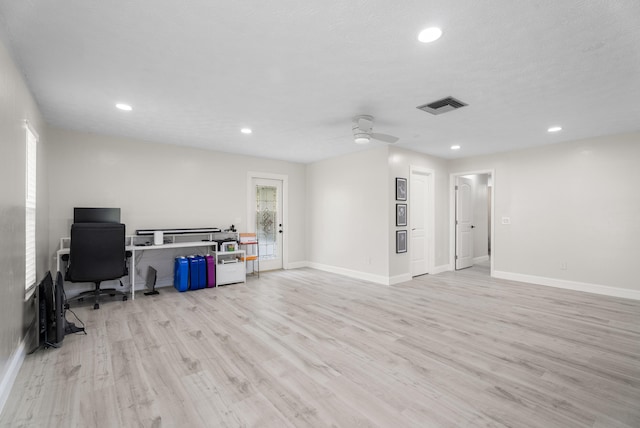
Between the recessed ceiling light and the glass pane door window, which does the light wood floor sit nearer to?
the glass pane door window

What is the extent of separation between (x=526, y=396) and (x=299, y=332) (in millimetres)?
1990

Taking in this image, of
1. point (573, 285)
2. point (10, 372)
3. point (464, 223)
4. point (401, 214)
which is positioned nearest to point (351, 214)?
point (401, 214)

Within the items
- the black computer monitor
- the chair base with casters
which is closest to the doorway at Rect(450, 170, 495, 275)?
the chair base with casters

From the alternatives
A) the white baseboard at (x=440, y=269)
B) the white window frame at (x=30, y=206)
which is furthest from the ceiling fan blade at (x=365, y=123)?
the white baseboard at (x=440, y=269)

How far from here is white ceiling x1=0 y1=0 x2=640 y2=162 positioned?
1849mm

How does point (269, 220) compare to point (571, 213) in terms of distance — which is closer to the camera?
point (571, 213)

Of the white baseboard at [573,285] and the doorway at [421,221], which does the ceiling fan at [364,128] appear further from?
the white baseboard at [573,285]

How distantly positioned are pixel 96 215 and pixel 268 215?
3.12 meters

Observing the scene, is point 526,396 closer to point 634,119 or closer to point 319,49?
point 319,49

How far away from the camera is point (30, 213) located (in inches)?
120

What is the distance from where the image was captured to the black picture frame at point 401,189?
17.9 ft

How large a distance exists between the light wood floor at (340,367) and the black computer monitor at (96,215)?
137 cm

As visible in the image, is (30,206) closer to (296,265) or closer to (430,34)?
(430,34)

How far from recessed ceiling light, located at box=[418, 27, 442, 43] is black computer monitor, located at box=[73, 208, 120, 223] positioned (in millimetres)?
4839
